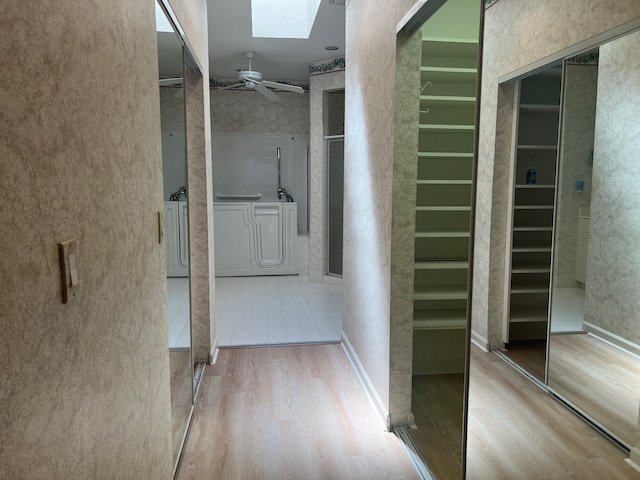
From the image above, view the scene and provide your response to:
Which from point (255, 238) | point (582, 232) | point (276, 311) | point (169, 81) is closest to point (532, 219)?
point (582, 232)

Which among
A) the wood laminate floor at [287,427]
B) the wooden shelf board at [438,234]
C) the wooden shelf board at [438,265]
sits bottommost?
the wood laminate floor at [287,427]

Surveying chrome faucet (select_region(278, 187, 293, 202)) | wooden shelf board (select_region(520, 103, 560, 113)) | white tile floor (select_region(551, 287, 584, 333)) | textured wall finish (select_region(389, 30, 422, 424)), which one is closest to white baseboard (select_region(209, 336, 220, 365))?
textured wall finish (select_region(389, 30, 422, 424))

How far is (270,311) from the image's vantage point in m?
4.39

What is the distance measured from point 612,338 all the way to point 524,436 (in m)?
0.40

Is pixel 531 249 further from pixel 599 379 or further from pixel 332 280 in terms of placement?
pixel 332 280

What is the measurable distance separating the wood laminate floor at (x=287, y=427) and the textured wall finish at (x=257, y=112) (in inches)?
163

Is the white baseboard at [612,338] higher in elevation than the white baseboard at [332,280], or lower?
higher

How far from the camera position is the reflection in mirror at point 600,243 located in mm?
1135

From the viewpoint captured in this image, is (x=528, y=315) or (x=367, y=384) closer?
(x=528, y=315)

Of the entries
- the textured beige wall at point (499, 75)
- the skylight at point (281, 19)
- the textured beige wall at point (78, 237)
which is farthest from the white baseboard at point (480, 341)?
the skylight at point (281, 19)

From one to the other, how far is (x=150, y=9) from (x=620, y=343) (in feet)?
5.70

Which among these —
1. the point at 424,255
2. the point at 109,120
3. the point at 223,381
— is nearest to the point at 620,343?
the point at 424,255

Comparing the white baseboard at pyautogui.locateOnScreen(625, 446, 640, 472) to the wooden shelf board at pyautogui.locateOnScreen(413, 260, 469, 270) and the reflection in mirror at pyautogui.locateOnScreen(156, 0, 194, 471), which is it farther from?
the reflection in mirror at pyautogui.locateOnScreen(156, 0, 194, 471)

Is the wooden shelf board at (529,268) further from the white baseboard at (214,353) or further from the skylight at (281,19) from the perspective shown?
the skylight at (281,19)
